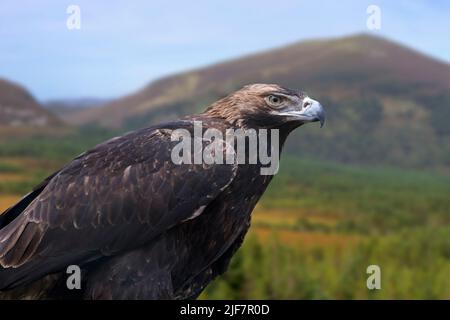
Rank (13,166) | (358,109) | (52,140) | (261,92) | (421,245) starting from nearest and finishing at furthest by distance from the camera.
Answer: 1. (261,92)
2. (421,245)
3. (13,166)
4. (52,140)
5. (358,109)

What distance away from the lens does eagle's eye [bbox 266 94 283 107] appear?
581cm

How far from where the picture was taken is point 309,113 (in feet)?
18.9

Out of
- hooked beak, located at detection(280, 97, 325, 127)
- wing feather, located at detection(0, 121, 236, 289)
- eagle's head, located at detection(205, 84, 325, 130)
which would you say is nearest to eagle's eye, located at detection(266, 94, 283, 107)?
eagle's head, located at detection(205, 84, 325, 130)

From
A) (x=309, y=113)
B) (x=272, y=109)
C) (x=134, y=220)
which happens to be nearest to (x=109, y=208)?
(x=134, y=220)

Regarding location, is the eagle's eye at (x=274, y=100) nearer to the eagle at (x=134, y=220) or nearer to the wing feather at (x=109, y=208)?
the eagle at (x=134, y=220)

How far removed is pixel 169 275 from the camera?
17.6 feet

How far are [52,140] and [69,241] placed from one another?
143437mm

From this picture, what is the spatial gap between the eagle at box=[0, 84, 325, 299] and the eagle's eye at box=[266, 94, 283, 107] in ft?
0.20

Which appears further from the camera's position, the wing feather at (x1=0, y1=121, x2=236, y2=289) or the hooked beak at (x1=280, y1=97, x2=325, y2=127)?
the hooked beak at (x1=280, y1=97, x2=325, y2=127)

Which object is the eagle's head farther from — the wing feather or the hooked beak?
the wing feather

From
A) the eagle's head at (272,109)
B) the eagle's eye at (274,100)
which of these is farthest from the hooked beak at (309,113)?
the eagle's eye at (274,100)

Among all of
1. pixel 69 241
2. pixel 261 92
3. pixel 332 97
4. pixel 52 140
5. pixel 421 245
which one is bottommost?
pixel 421 245

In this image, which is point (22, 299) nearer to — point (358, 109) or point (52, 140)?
point (52, 140)

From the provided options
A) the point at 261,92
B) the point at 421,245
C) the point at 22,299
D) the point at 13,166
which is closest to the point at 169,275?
the point at 22,299
